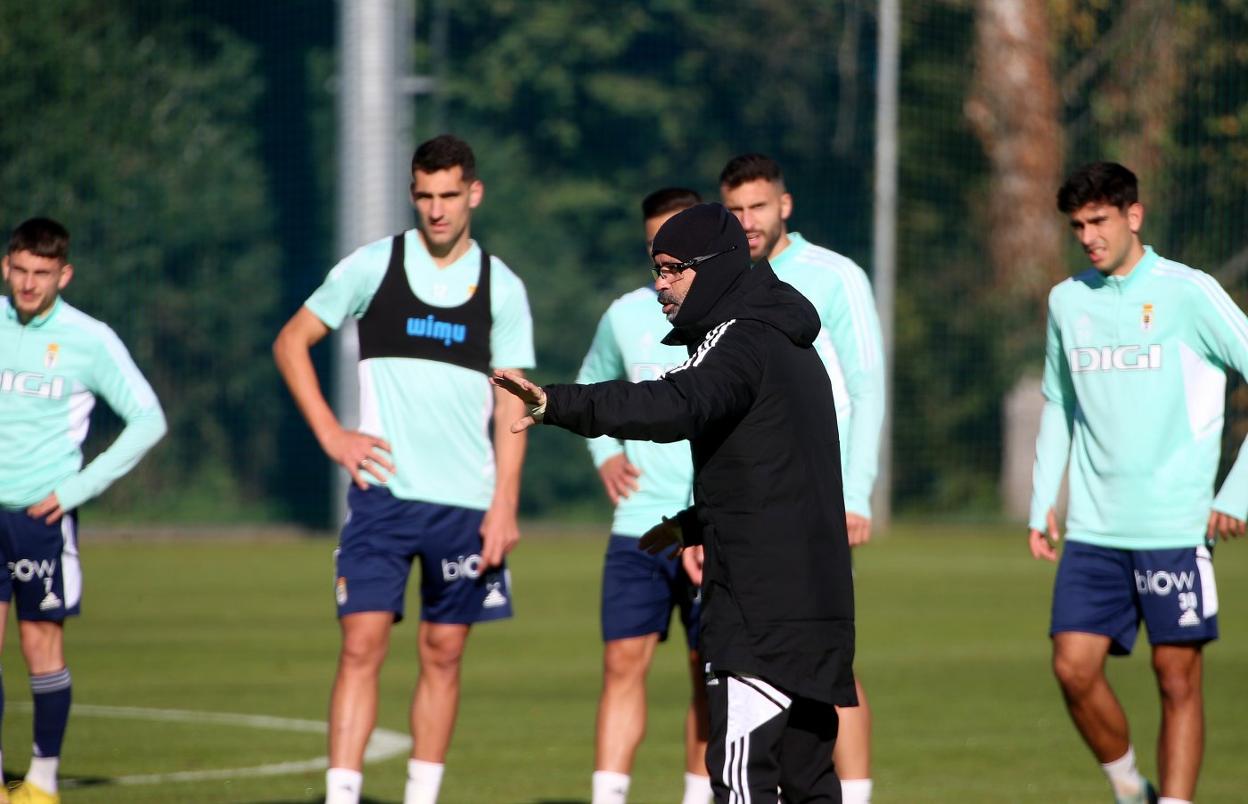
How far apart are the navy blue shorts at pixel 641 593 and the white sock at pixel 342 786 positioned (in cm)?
115

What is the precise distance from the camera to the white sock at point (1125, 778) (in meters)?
7.60

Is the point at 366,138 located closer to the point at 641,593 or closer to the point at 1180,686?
the point at 641,593

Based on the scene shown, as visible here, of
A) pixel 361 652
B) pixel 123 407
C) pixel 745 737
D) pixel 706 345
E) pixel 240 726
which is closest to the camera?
pixel 706 345

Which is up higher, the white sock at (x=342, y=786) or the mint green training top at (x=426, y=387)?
the mint green training top at (x=426, y=387)

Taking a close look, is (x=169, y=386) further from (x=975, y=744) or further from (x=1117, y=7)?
(x=975, y=744)

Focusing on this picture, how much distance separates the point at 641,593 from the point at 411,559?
3.04ft

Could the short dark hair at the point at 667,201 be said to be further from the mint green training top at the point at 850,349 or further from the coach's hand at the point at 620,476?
the coach's hand at the point at 620,476

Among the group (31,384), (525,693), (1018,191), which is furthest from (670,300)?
(1018,191)

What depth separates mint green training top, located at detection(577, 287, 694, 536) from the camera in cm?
794

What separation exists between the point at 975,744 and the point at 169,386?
60.1 ft

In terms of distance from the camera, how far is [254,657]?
44.1ft

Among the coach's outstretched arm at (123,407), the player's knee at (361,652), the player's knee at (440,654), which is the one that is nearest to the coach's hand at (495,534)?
the player's knee at (440,654)

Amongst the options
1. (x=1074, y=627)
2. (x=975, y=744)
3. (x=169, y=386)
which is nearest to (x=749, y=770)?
(x=1074, y=627)

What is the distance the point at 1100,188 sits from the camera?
7.35 m
